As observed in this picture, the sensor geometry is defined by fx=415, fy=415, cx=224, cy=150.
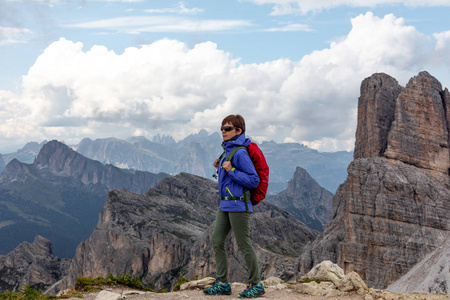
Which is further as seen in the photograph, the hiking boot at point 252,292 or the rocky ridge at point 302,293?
the rocky ridge at point 302,293

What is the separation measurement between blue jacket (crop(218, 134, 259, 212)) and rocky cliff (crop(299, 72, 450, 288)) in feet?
363

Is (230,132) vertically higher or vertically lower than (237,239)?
higher

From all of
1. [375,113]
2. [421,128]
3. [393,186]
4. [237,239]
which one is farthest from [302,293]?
[375,113]

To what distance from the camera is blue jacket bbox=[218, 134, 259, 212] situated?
13844mm

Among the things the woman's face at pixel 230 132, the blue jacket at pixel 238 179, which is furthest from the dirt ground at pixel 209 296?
the woman's face at pixel 230 132

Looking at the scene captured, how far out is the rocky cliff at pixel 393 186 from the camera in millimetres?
116125

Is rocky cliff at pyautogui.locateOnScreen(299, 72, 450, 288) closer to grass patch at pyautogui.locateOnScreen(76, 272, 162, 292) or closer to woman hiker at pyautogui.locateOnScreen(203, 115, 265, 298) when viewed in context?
grass patch at pyautogui.locateOnScreen(76, 272, 162, 292)

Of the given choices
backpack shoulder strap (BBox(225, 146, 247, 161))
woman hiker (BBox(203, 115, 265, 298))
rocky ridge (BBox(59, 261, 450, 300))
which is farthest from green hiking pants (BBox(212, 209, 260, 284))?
backpack shoulder strap (BBox(225, 146, 247, 161))

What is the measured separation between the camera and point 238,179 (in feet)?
45.3

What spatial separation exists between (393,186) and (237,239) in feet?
395

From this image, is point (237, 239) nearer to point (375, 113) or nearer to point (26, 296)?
point (26, 296)

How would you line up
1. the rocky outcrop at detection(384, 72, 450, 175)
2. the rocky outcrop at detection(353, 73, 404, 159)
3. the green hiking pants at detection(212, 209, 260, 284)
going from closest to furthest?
the green hiking pants at detection(212, 209, 260, 284) → the rocky outcrop at detection(384, 72, 450, 175) → the rocky outcrop at detection(353, 73, 404, 159)

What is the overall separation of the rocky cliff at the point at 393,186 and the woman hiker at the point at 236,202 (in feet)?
358

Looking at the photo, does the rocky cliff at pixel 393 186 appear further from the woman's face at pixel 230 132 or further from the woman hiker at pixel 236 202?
the woman's face at pixel 230 132
